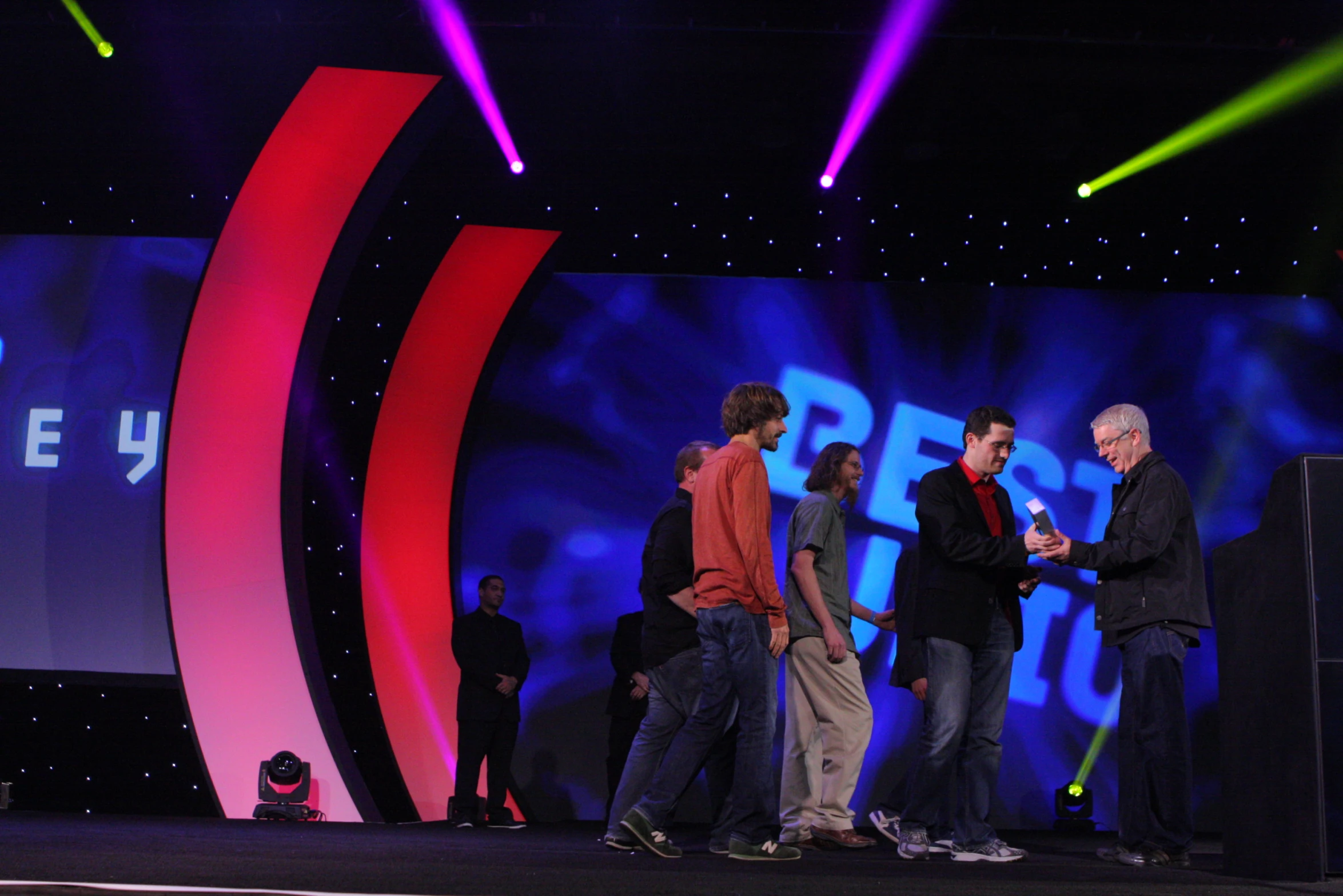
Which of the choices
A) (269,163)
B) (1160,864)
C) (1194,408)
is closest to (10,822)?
(269,163)

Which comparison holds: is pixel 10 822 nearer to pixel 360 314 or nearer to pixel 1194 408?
pixel 360 314

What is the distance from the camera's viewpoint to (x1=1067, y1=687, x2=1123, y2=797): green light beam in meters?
7.26

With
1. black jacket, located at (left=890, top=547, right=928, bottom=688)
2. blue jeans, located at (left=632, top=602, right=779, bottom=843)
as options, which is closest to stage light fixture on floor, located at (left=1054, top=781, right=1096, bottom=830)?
black jacket, located at (left=890, top=547, right=928, bottom=688)

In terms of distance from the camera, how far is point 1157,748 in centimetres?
379

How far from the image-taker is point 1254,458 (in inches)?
300

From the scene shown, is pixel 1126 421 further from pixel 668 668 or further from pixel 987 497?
pixel 668 668

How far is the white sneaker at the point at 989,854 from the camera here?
3818 mm

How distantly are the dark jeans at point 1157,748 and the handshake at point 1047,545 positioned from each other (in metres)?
0.43

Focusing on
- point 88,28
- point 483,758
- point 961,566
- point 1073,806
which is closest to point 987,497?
point 961,566

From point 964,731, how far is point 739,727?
85cm

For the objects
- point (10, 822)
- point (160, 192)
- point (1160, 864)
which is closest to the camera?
point (1160, 864)

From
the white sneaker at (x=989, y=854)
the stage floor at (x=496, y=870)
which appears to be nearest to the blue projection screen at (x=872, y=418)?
the stage floor at (x=496, y=870)

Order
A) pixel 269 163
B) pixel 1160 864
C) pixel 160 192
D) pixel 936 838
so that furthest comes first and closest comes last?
pixel 160 192 < pixel 269 163 < pixel 936 838 < pixel 1160 864

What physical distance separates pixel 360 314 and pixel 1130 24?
177 inches
